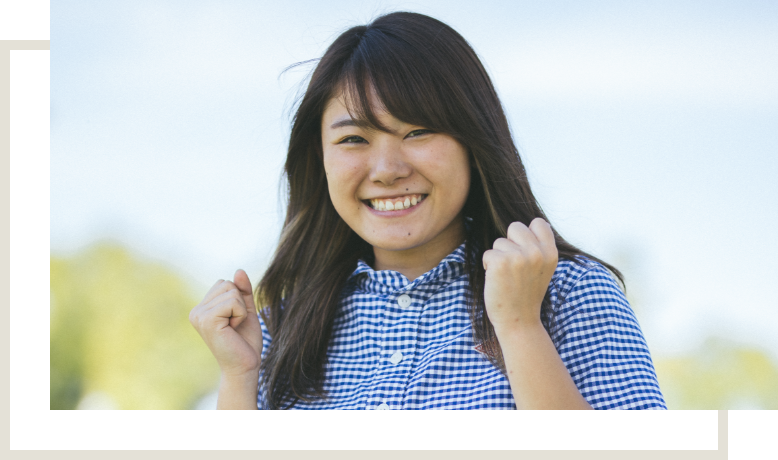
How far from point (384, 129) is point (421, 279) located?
1.37 feet

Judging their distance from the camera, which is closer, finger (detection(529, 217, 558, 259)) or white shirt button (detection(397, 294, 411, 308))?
finger (detection(529, 217, 558, 259))

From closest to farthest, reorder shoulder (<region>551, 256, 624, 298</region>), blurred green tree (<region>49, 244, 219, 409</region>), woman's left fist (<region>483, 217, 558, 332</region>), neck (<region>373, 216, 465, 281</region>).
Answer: woman's left fist (<region>483, 217, 558, 332</region>)
shoulder (<region>551, 256, 624, 298</region>)
neck (<region>373, 216, 465, 281</region>)
blurred green tree (<region>49, 244, 219, 409</region>)

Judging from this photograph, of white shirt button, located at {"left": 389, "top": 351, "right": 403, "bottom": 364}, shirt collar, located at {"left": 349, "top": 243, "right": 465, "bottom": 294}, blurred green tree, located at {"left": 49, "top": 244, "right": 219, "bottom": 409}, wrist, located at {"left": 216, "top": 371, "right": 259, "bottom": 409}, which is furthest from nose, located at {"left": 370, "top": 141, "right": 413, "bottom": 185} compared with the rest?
blurred green tree, located at {"left": 49, "top": 244, "right": 219, "bottom": 409}

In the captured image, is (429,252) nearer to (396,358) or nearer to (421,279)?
(421,279)

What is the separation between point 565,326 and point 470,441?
43 centimetres

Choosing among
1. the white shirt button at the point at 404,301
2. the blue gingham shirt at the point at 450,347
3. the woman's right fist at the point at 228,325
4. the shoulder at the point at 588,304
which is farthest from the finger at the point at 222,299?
the shoulder at the point at 588,304

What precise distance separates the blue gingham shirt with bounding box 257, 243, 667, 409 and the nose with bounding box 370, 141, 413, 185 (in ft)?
0.96

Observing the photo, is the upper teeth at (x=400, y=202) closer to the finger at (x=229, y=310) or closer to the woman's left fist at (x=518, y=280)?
the woman's left fist at (x=518, y=280)

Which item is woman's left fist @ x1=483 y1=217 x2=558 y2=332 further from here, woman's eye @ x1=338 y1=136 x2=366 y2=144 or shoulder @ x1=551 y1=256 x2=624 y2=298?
woman's eye @ x1=338 y1=136 x2=366 y2=144

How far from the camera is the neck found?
6.57 feet

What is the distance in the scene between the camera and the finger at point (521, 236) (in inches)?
59.6

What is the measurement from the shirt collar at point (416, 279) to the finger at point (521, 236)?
366mm

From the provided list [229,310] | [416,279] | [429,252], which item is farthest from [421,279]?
[229,310]

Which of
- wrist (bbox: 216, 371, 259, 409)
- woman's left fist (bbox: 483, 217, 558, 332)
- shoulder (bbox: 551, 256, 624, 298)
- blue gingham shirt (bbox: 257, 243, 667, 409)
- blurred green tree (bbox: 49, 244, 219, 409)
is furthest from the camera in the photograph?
blurred green tree (bbox: 49, 244, 219, 409)
